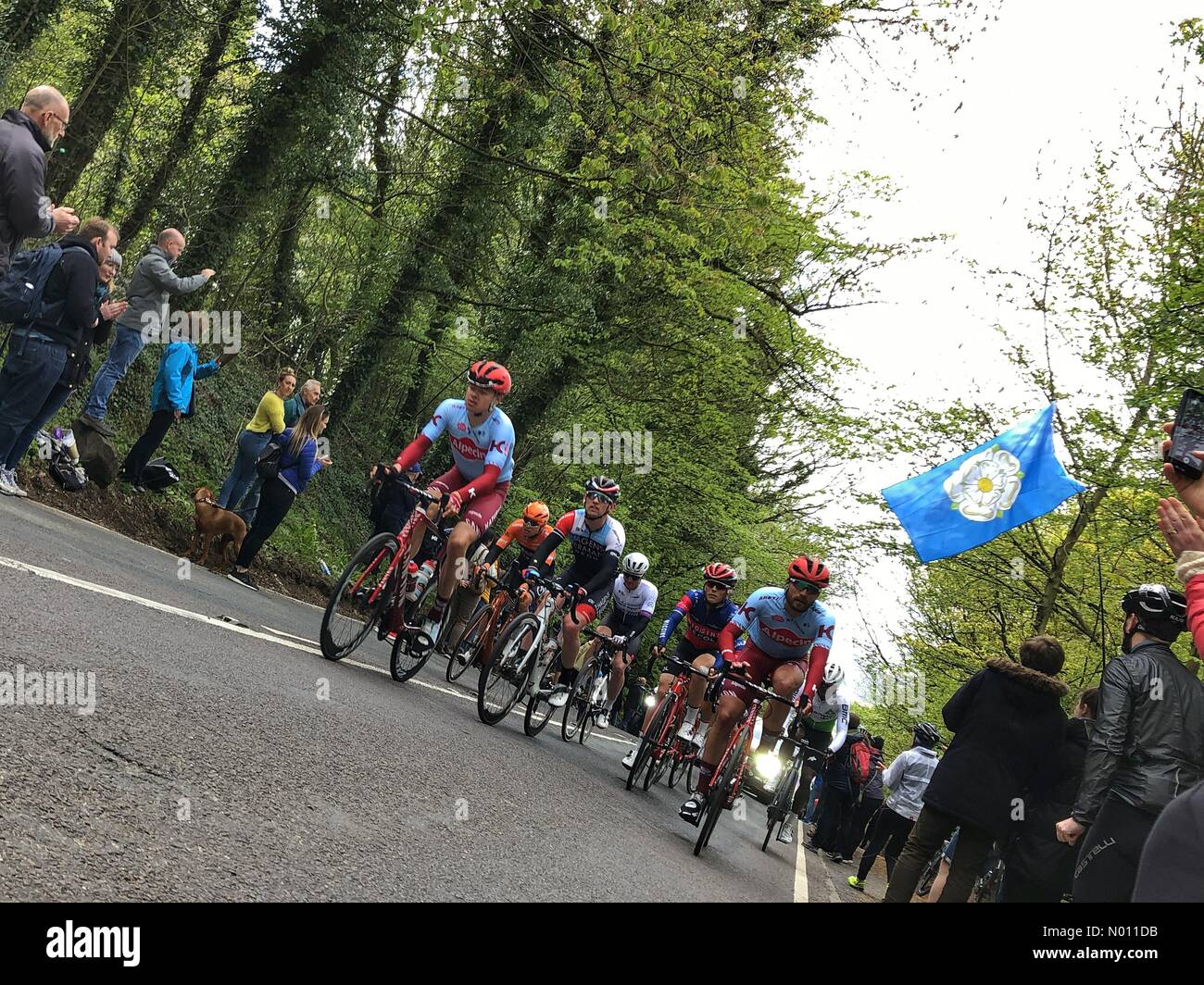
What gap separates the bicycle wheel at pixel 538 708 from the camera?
10.9 metres

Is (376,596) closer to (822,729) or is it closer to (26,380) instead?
(26,380)

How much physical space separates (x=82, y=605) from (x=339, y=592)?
2458mm

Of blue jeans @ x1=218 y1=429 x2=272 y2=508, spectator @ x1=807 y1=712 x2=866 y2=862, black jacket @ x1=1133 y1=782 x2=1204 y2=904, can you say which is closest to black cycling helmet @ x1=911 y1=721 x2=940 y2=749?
spectator @ x1=807 y1=712 x2=866 y2=862

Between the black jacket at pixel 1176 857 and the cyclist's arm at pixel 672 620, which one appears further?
the cyclist's arm at pixel 672 620

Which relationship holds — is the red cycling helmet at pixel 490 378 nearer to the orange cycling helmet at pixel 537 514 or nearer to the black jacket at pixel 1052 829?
the orange cycling helmet at pixel 537 514

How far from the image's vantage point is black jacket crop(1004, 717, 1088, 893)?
8.05m

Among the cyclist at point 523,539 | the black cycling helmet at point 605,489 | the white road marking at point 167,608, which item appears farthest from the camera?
the cyclist at point 523,539

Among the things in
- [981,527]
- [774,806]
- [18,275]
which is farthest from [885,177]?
[18,275]

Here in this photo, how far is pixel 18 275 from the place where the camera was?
9.09 metres

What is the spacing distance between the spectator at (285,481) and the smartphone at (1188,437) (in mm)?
10230

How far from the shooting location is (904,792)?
14.4 meters

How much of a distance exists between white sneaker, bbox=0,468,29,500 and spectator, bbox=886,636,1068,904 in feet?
26.4

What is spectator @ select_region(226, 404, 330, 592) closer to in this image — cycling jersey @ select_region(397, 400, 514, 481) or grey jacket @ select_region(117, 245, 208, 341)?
grey jacket @ select_region(117, 245, 208, 341)

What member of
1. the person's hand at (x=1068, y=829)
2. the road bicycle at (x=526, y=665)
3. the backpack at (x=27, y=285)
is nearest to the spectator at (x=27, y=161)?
the backpack at (x=27, y=285)
